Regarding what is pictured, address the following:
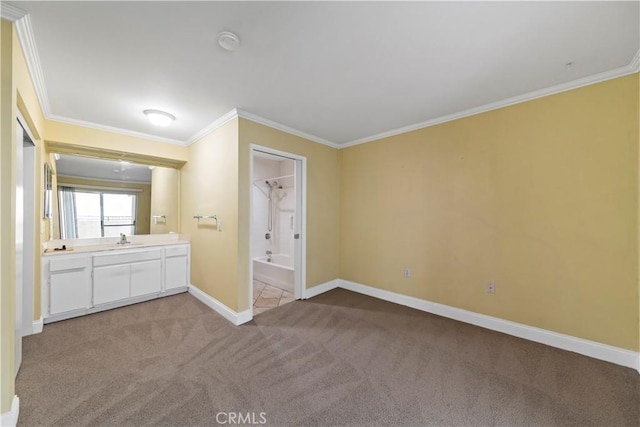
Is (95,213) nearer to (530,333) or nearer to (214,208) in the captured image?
(214,208)

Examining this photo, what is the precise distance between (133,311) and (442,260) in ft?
13.3

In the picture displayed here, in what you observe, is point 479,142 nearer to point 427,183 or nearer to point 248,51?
point 427,183

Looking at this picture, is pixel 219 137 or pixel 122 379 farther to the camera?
pixel 219 137

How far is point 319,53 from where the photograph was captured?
1861mm

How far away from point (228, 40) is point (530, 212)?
3.14 meters

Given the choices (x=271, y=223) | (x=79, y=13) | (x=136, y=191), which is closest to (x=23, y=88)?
(x=79, y=13)

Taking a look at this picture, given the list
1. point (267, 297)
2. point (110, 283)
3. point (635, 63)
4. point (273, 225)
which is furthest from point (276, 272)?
point (635, 63)

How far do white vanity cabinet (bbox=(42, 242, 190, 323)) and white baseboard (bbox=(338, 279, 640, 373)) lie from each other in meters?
3.29

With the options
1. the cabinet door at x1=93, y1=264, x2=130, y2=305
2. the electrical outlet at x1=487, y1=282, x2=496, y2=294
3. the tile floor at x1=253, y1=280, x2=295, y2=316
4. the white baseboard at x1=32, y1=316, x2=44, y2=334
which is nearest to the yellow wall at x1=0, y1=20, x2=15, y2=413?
the white baseboard at x1=32, y1=316, x2=44, y2=334

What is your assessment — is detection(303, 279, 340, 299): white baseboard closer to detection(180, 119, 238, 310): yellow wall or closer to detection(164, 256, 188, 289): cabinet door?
detection(180, 119, 238, 310): yellow wall

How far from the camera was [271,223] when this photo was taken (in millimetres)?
5410

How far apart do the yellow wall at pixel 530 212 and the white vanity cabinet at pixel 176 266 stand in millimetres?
3155

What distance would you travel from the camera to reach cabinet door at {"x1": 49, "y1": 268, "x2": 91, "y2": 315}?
283 centimetres

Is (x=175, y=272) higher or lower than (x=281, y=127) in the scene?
lower
